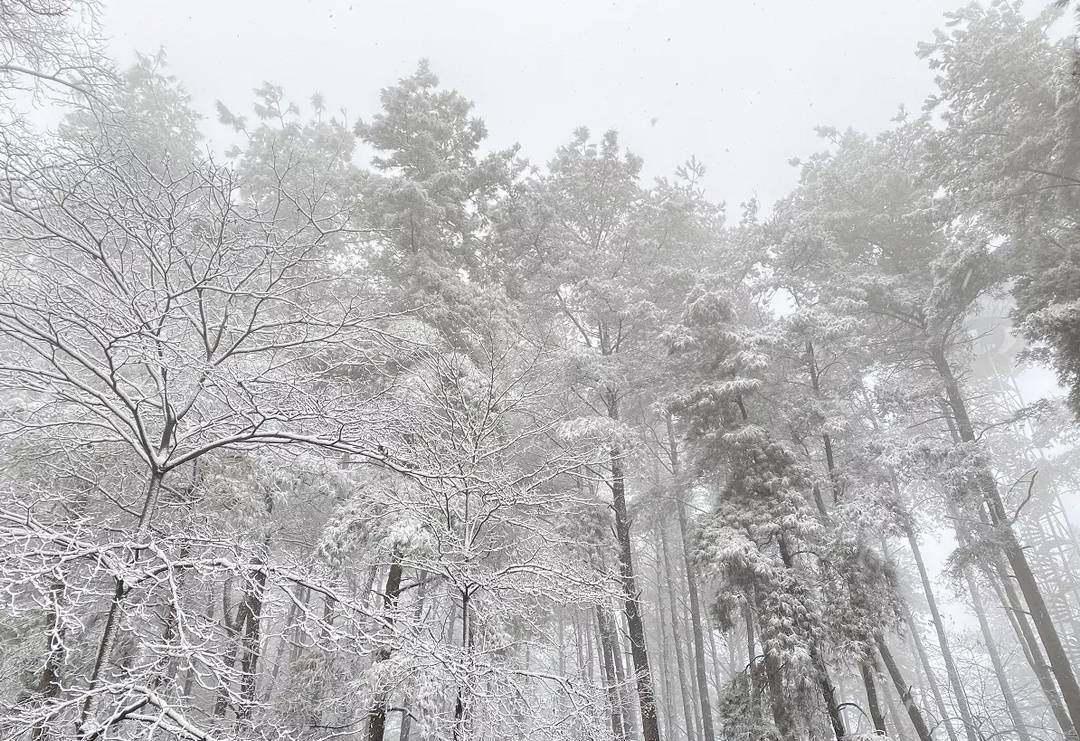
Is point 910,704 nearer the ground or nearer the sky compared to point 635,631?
nearer the ground

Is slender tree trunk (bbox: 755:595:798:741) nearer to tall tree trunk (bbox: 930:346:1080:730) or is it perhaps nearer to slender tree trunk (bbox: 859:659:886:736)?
slender tree trunk (bbox: 859:659:886:736)

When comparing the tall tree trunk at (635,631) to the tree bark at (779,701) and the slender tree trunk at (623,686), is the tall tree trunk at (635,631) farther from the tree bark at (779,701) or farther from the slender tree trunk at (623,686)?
the tree bark at (779,701)

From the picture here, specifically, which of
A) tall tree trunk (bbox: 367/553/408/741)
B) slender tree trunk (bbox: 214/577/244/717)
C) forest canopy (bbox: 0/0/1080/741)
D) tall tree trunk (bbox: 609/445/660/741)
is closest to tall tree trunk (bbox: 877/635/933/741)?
forest canopy (bbox: 0/0/1080/741)

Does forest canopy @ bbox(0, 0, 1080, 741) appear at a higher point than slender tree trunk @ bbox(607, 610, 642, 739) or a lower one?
higher

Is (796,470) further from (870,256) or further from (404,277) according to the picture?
(404,277)

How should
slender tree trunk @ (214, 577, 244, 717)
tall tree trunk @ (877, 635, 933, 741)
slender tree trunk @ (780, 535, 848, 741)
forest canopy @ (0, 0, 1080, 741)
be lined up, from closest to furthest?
slender tree trunk @ (214, 577, 244, 717)
forest canopy @ (0, 0, 1080, 741)
slender tree trunk @ (780, 535, 848, 741)
tall tree trunk @ (877, 635, 933, 741)

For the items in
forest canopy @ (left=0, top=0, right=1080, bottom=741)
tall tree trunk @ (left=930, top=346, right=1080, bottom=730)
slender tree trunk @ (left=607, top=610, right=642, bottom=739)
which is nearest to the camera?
forest canopy @ (left=0, top=0, right=1080, bottom=741)

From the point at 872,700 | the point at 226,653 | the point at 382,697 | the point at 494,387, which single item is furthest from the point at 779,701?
the point at 226,653

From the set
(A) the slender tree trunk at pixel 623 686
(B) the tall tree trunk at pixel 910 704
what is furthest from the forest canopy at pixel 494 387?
(A) the slender tree trunk at pixel 623 686

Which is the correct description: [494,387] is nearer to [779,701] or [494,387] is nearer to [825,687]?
[779,701]

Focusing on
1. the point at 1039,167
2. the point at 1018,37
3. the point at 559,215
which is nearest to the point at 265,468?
the point at 559,215

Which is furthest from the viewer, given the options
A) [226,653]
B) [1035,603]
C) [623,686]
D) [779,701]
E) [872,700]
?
[1035,603]

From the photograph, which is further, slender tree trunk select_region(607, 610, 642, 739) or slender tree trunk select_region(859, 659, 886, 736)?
slender tree trunk select_region(859, 659, 886, 736)

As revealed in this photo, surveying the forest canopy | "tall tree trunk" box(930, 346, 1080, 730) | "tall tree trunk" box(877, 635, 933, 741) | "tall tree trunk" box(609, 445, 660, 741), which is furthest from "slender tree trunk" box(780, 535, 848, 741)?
"tall tree trunk" box(930, 346, 1080, 730)
